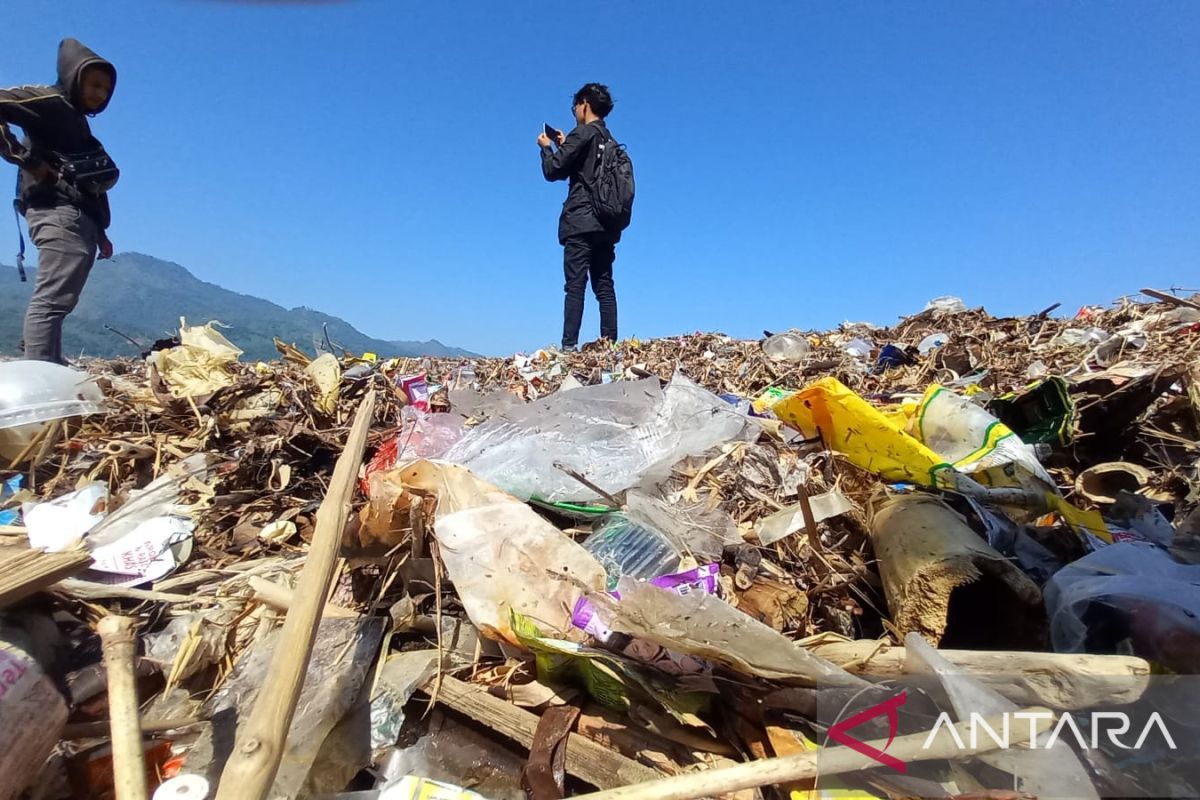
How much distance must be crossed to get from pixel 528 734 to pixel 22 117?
4.72 metres

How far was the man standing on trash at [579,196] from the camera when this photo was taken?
563cm

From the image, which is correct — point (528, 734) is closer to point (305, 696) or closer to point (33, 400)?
point (305, 696)

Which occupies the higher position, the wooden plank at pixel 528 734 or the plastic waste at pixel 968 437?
the plastic waste at pixel 968 437

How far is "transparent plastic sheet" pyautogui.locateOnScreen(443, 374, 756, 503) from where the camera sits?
1.97m

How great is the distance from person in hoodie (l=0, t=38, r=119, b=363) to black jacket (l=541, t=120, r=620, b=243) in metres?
3.41

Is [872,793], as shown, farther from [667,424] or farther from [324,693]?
[667,424]

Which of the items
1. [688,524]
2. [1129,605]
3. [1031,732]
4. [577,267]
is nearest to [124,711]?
[688,524]

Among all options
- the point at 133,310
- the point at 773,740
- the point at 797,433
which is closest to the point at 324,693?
the point at 773,740

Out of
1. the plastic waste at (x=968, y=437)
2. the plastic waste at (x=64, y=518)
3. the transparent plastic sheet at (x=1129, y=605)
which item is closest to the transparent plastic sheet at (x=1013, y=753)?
the transparent plastic sheet at (x=1129, y=605)

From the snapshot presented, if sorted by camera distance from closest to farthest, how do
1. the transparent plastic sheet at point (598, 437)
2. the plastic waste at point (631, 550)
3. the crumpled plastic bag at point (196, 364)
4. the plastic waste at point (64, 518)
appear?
the plastic waste at point (631, 550) < the plastic waste at point (64, 518) < the transparent plastic sheet at point (598, 437) < the crumpled plastic bag at point (196, 364)

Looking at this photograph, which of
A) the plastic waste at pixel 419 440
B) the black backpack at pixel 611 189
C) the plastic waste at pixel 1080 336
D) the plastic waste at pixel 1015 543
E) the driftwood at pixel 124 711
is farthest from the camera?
the black backpack at pixel 611 189

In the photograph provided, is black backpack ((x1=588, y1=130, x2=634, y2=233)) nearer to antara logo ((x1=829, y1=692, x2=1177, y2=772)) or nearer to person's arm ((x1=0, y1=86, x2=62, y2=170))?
person's arm ((x1=0, y1=86, x2=62, y2=170))

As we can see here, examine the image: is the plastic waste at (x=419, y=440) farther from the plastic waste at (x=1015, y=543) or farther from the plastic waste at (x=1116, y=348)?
the plastic waste at (x=1116, y=348)

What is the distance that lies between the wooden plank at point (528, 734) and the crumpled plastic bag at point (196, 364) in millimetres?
2458
